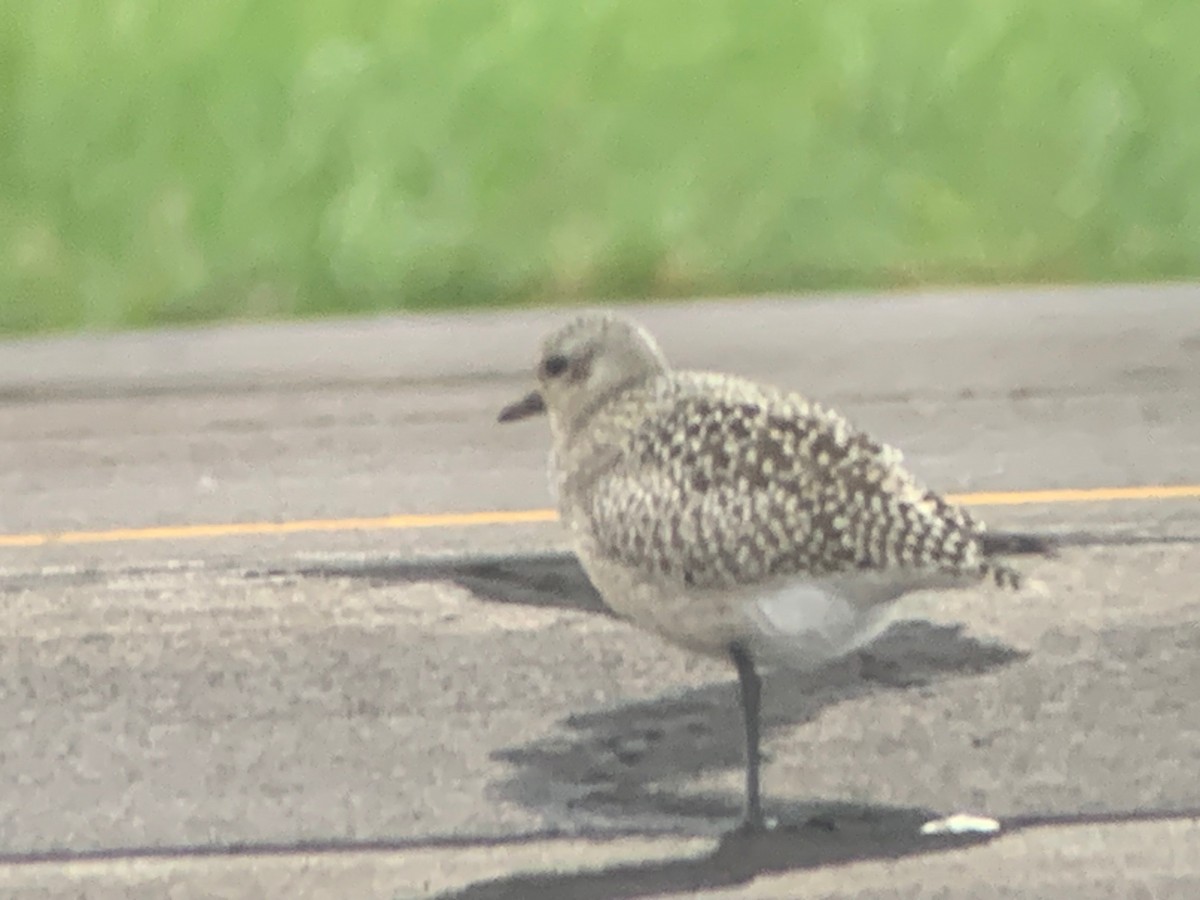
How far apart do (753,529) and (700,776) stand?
30.4 inches

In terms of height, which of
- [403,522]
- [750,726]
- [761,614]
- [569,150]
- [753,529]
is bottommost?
[403,522]

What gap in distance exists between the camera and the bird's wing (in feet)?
13.0

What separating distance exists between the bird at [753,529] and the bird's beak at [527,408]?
303 millimetres

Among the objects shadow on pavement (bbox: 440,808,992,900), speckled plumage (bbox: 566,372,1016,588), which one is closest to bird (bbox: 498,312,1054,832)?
speckled plumage (bbox: 566,372,1016,588)

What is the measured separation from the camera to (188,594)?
5.79 metres

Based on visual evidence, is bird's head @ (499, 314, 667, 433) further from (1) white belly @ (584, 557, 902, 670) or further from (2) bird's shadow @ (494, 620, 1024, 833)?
(2) bird's shadow @ (494, 620, 1024, 833)

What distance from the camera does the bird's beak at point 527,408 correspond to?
4.68 metres

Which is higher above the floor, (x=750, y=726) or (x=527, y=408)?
(x=527, y=408)

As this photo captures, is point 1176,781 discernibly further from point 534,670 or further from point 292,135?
point 292,135

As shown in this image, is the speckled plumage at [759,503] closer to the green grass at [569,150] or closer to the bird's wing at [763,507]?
the bird's wing at [763,507]

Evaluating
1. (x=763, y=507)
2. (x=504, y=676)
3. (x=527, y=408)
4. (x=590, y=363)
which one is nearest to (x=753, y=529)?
(x=763, y=507)

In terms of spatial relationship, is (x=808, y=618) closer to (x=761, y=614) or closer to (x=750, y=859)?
(x=761, y=614)

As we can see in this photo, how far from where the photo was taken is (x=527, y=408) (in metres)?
4.73

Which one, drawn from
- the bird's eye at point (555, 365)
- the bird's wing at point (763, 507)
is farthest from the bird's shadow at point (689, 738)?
the bird's eye at point (555, 365)
